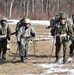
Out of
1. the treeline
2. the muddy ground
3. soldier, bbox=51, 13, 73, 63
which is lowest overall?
the muddy ground

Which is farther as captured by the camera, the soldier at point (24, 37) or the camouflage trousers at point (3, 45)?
the camouflage trousers at point (3, 45)

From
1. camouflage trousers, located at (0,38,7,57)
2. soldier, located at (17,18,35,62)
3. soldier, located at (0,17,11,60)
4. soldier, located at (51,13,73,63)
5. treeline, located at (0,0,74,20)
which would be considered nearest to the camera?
soldier, located at (51,13,73,63)

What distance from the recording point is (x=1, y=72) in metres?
10.4

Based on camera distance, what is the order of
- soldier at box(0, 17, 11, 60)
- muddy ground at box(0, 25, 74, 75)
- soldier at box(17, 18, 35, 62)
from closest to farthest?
muddy ground at box(0, 25, 74, 75), soldier at box(17, 18, 35, 62), soldier at box(0, 17, 11, 60)

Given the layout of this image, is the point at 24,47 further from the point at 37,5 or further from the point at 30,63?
the point at 37,5

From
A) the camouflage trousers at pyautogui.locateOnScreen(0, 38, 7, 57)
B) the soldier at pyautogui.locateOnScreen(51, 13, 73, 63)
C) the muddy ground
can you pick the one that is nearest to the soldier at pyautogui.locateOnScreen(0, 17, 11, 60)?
the camouflage trousers at pyautogui.locateOnScreen(0, 38, 7, 57)

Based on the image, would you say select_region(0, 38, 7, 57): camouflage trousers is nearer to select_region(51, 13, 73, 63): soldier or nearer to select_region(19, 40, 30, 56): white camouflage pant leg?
select_region(19, 40, 30, 56): white camouflage pant leg

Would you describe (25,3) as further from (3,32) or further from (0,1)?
(3,32)

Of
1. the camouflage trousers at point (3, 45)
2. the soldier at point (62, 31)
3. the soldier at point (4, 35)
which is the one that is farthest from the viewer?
the camouflage trousers at point (3, 45)

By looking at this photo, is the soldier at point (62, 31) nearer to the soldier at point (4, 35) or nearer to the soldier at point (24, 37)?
the soldier at point (24, 37)

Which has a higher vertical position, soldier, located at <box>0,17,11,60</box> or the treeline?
the treeline

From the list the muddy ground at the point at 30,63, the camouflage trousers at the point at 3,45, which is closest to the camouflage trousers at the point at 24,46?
the muddy ground at the point at 30,63

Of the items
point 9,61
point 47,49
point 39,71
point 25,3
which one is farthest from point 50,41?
point 25,3

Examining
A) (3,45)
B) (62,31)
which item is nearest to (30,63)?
(62,31)
